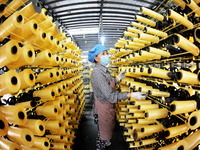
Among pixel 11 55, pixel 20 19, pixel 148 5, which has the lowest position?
pixel 11 55

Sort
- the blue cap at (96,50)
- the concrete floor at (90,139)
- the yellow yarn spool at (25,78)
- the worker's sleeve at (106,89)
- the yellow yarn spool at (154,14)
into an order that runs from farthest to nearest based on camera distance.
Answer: the concrete floor at (90,139) → the blue cap at (96,50) → the worker's sleeve at (106,89) → the yellow yarn spool at (154,14) → the yellow yarn spool at (25,78)

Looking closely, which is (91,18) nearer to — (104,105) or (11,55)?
(104,105)

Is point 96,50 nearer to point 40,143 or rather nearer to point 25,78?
point 25,78

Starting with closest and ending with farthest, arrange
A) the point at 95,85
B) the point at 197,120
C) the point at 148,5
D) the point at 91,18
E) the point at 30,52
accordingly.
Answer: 1. the point at 197,120
2. the point at 30,52
3. the point at 95,85
4. the point at 148,5
5. the point at 91,18

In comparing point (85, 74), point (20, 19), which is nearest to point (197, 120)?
point (20, 19)

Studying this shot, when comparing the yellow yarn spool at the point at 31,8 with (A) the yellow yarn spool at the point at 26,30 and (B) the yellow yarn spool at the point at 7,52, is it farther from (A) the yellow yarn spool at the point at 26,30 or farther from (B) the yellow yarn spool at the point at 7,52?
(B) the yellow yarn spool at the point at 7,52

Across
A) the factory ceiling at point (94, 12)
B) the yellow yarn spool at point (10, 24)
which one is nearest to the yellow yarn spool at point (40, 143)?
the yellow yarn spool at point (10, 24)

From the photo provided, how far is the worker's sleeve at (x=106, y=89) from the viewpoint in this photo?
2041mm

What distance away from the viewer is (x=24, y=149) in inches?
41.1

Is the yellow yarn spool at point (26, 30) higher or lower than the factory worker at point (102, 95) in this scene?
higher

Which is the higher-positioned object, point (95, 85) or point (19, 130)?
point (95, 85)

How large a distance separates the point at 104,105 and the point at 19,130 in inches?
64.5

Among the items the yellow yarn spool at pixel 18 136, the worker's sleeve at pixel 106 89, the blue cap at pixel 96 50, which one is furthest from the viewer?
the blue cap at pixel 96 50

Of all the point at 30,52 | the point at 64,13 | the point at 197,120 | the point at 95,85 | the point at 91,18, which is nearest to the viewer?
the point at 197,120
